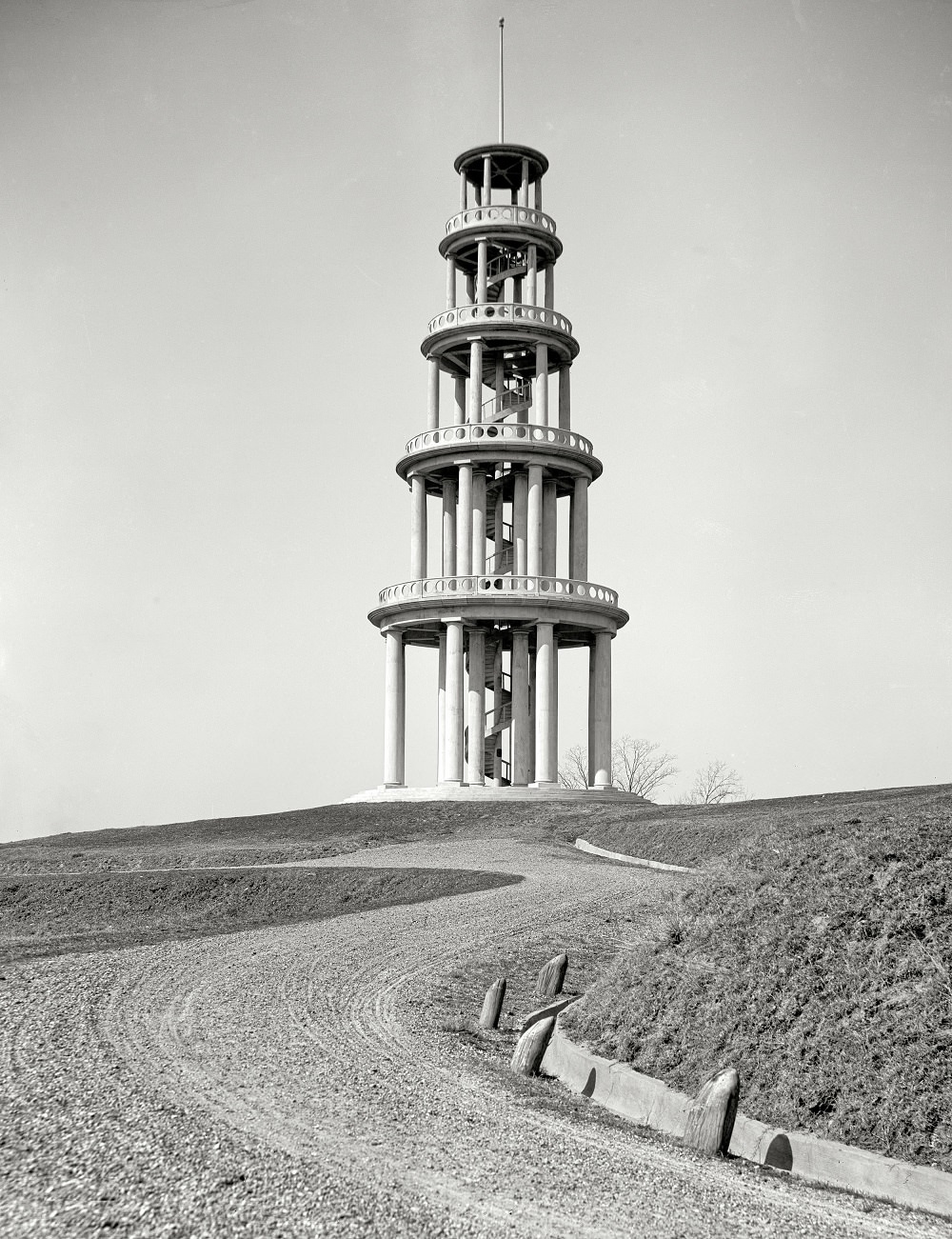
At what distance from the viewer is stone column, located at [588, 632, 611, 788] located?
A: 6694 cm

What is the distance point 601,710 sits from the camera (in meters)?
66.9

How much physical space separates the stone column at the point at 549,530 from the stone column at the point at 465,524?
13.9ft

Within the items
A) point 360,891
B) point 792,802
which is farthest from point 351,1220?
point 792,802

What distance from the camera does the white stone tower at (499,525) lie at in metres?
64.0

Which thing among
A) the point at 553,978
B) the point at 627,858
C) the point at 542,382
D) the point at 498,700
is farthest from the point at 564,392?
the point at 553,978

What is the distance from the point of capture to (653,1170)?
35.9 feet

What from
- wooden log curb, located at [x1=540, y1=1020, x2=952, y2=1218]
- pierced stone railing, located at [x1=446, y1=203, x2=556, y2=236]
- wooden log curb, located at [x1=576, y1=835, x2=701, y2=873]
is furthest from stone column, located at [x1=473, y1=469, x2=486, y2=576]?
wooden log curb, located at [x1=540, y1=1020, x2=952, y2=1218]

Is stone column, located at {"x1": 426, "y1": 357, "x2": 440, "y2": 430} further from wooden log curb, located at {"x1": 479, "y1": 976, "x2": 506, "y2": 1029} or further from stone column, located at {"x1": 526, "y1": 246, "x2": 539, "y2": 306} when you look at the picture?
wooden log curb, located at {"x1": 479, "y1": 976, "x2": 506, "y2": 1029}

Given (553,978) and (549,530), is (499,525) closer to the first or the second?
(549,530)

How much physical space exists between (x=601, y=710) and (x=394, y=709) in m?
10.6

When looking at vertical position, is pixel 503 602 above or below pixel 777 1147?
above

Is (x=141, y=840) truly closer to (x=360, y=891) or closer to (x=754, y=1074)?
(x=360, y=891)

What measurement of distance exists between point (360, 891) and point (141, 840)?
21.1 m

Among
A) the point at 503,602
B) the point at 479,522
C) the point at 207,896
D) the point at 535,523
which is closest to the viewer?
the point at 207,896
